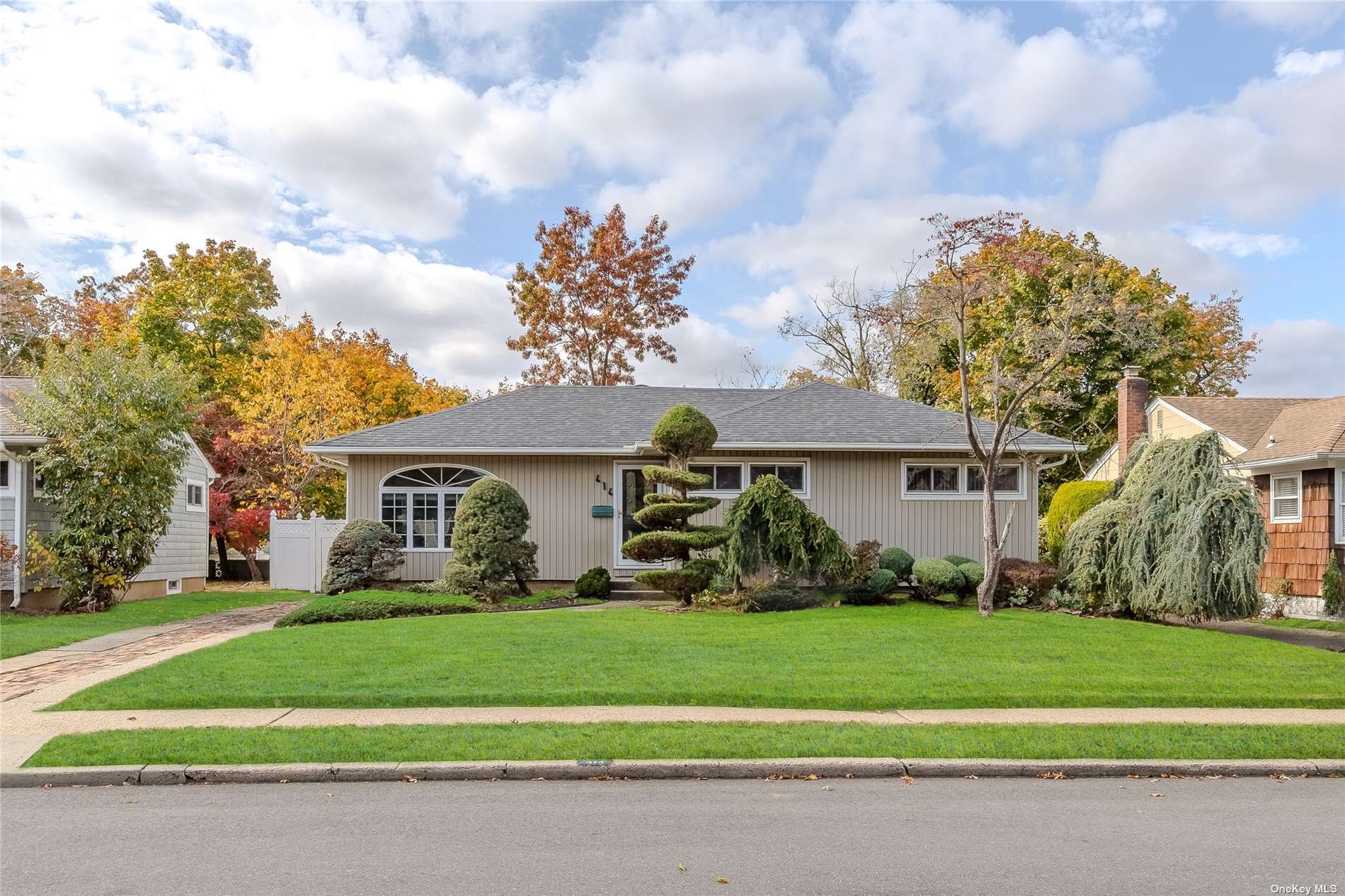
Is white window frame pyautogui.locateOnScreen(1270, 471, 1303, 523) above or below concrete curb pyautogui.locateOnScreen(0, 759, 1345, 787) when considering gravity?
above

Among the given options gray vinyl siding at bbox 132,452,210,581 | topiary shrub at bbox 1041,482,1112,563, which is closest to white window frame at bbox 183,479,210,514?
gray vinyl siding at bbox 132,452,210,581

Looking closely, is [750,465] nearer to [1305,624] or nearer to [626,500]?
[626,500]

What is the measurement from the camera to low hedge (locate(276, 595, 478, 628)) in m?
14.2

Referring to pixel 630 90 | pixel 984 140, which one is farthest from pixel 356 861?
pixel 984 140

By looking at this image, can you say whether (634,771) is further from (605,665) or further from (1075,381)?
(1075,381)

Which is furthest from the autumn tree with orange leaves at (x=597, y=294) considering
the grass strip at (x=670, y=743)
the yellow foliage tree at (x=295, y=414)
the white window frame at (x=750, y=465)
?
the grass strip at (x=670, y=743)

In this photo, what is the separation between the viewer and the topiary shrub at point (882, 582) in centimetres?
1602

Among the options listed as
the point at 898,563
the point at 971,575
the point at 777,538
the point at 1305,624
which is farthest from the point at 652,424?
the point at 1305,624

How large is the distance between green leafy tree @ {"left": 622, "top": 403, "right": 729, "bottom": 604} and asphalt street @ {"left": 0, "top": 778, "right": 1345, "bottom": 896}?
8657 millimetres

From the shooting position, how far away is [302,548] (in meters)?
21.9

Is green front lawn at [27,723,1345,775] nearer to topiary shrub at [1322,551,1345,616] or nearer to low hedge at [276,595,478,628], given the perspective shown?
low hedge at [276,595,478,628]

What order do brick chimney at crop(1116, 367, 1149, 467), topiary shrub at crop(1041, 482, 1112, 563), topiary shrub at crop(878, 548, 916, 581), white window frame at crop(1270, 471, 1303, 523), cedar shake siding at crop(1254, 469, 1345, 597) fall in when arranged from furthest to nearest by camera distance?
1. brick chimney at crop(1116, 367, 1149, 467)
2. topiary shrub at crop(1041, 482, 1112, 563)
3. white window frame at crop(1270, 471, 1303, 523)
4. cedar shake siding at crop(1254, 469, 1345, 597)
5. topiary shrub at crop(878, 548, 916, 581)

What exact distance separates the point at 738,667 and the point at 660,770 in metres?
3.42

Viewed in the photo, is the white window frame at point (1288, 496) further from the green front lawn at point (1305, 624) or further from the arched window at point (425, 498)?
the arched window at point (425, 498)
